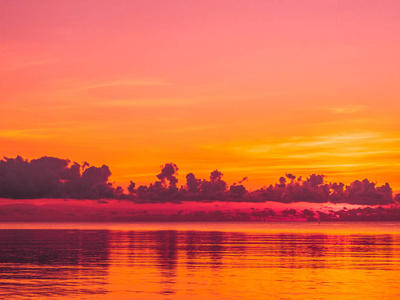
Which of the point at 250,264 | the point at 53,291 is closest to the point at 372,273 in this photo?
the point at 250,264

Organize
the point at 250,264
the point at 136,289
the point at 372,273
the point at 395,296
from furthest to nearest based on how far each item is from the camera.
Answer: the point at 250,264, the point at 372,273, the point at 136,289, the point at 395,296

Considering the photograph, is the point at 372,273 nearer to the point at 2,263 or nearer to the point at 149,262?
the point at 149,262

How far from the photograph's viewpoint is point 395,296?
1793 inches

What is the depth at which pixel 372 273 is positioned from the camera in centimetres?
6178

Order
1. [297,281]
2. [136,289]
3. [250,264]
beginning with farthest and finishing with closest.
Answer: [250,264] → [297,281] → [136,289]

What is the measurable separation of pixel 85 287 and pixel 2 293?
23.1 ft

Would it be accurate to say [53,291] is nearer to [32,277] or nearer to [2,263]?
[32,277]

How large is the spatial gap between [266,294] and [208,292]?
4807 mm

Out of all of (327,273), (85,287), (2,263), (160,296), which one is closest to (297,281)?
(327,273)

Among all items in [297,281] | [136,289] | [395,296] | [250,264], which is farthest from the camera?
[250,264]

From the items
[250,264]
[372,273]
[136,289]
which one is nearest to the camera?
[136,289]

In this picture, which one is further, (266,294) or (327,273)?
(327,273)

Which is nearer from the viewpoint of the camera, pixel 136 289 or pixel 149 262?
pixel 136 289

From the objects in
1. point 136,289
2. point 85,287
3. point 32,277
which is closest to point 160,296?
point 136,289
